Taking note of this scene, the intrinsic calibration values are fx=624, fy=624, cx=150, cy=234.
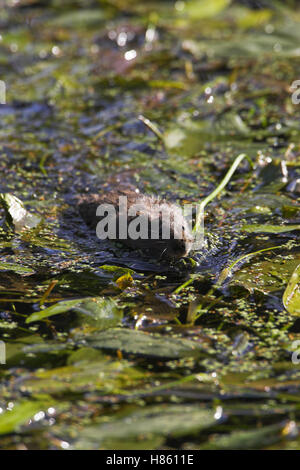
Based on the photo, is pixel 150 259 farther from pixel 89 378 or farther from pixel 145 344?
pixel 89 378

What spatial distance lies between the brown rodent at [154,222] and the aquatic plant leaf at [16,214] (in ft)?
1.31

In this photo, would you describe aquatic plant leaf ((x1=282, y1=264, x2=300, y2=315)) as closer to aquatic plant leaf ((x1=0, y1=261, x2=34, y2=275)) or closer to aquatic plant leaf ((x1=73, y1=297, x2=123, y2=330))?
aquatic plant leaf ((x1=73, y1=297, x2=123, y2=330))

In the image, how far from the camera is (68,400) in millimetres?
2893

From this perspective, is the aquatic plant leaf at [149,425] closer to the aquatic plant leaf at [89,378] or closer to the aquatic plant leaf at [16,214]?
the aquatic plant leaf at [89,378]

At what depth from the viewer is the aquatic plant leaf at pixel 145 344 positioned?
318cm

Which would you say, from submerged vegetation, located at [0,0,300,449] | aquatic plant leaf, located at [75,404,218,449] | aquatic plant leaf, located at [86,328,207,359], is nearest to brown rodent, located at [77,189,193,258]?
submerged vegetation, located at [0,0,300,449]

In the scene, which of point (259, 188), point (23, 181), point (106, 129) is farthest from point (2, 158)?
point (259, 188)

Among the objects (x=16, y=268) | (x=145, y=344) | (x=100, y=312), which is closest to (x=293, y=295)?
(x=145, y=344)

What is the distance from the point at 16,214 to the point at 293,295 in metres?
1.97

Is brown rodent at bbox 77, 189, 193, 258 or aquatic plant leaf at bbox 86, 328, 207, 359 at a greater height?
brown rodent at bbox 77, 189, 193, 258

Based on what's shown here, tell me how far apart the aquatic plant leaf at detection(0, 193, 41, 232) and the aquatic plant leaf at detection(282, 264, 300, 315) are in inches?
73.6

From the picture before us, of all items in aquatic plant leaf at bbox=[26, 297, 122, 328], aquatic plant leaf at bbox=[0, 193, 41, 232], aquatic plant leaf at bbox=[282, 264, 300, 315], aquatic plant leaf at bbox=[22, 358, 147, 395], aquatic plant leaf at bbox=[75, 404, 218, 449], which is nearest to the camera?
aquatic plant leaf at bbox=[75, 404, 218, 449]

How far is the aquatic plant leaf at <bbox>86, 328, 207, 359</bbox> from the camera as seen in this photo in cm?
318

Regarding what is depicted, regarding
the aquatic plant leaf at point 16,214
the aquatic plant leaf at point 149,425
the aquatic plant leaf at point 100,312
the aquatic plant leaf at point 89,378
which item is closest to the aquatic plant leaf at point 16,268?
the aquatic plant leaf at point 16,214
